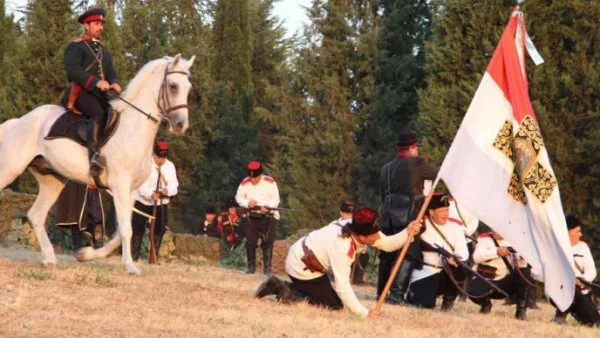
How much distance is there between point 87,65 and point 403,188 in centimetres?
387

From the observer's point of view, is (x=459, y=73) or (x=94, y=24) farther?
(x=459, y=73)

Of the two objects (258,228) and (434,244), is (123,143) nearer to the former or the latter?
(434,244)

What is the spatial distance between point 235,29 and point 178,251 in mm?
18140

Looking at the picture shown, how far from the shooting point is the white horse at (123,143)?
45.0 feet

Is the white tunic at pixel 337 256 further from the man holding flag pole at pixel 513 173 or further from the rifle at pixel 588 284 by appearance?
the rifle at pixel 588 284

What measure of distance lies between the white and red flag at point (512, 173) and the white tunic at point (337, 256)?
3.16ft

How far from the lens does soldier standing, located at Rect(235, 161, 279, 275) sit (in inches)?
805

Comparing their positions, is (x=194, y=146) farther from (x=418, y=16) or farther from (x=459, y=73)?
(x=459, y=73)

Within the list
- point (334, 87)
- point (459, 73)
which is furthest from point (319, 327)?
point (334, 87)

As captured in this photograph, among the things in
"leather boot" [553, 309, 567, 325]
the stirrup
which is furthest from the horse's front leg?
"leather boot" [553, 309, 567, 325]

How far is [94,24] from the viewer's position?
1435 cm

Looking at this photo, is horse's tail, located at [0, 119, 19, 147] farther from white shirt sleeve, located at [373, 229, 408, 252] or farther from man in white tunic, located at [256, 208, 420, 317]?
white shirt sleeve, located at [373, 229, 408, 252]

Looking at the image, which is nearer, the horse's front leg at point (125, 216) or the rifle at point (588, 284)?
the horse's front leg at point (125, 216)

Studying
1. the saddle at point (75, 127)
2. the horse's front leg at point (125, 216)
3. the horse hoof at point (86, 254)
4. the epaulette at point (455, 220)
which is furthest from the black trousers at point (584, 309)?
the saddle at point (75, 127)
